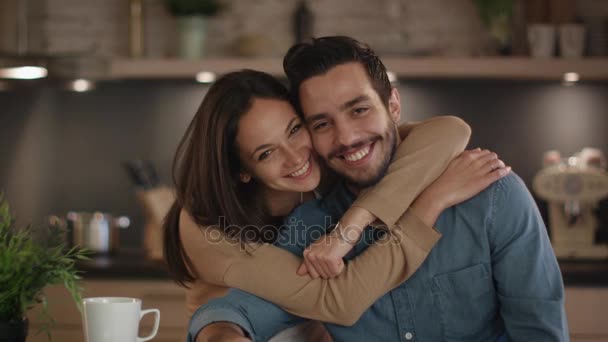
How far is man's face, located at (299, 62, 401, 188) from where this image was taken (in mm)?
2033

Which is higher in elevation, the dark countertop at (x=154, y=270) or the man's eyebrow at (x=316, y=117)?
the man's eyebrow at (x=316, y=117)

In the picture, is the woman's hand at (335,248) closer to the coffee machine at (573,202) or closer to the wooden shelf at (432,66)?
the wooden shelf at (432,66)

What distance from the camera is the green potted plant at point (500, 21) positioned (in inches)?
151

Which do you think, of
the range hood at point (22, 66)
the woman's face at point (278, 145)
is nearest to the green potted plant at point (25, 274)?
the woman's face at point (278, 145)

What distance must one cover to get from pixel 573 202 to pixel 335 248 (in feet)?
6.86

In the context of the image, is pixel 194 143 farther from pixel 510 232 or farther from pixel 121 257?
pixel 121 257

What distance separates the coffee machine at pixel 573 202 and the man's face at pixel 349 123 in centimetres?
180

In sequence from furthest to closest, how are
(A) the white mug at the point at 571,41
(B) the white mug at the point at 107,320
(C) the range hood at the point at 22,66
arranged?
(A) the white mug at the point at 571,41, (C) the range hood at the point at 22,66, (B) the white mug at the point at 107,320

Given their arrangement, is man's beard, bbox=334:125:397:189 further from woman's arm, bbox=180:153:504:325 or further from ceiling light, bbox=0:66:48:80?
ceiling light, bbox=0:66:48:80

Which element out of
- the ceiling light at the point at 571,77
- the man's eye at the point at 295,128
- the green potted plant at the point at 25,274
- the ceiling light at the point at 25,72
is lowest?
the green potted plant at the point at 25,274

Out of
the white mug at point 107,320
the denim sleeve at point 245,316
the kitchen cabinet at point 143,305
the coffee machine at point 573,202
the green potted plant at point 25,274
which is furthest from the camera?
the coffee machine at point 573,202

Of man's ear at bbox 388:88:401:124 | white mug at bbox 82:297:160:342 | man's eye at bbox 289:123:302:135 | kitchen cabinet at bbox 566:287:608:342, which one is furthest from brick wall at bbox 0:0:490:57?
white mug at bbox 82:297:160:342

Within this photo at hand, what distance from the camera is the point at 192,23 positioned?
153 inches

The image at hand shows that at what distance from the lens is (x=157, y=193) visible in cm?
386
